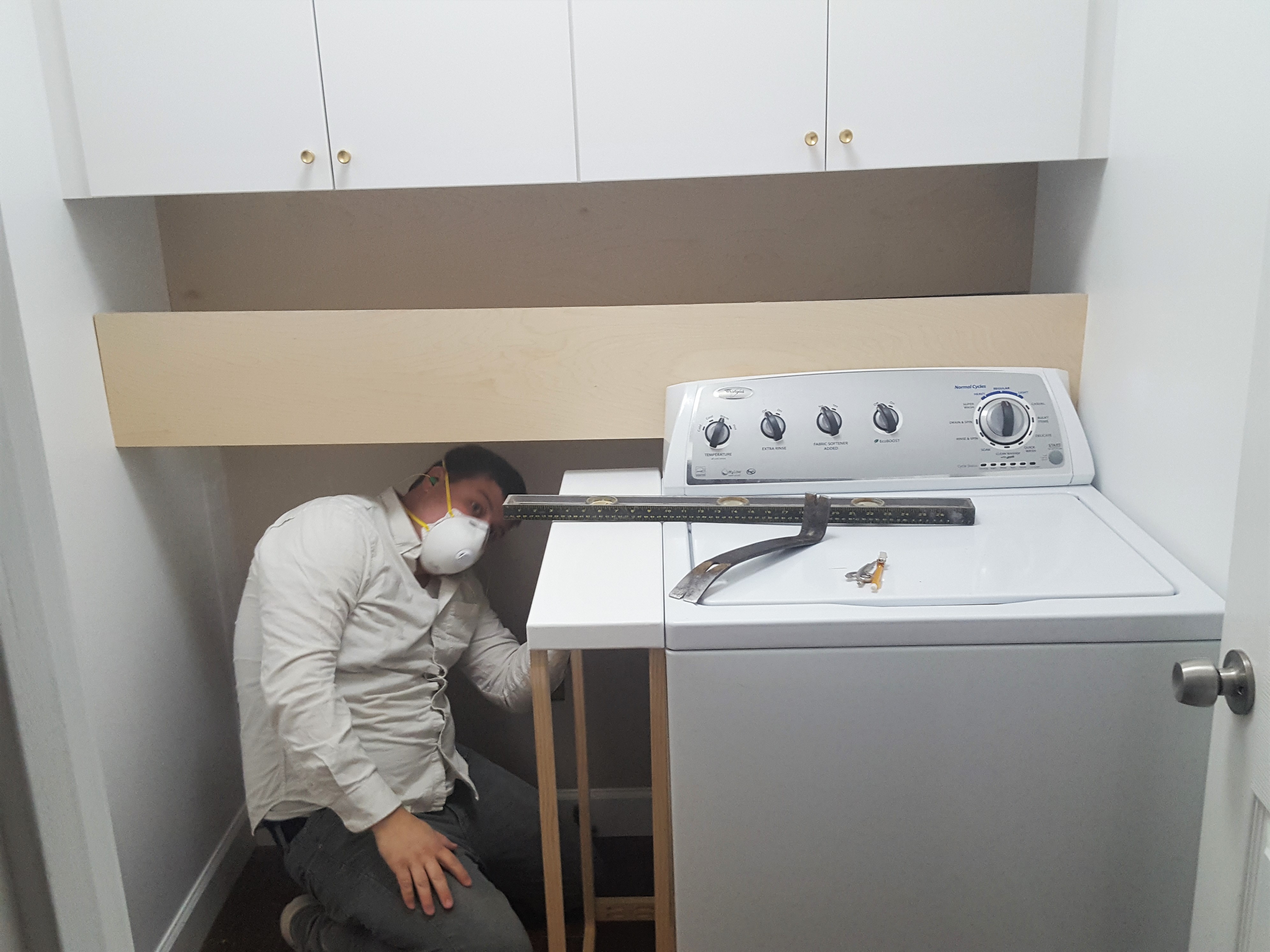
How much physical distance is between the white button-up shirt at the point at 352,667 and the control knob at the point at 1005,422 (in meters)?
0.73

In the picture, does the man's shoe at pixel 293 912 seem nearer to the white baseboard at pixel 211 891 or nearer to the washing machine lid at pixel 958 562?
the white baseboard at pixel 211 891

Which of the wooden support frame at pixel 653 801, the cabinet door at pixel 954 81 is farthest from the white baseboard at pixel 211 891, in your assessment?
the cabinet door at pixel 954 81

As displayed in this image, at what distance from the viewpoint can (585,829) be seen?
168 cm

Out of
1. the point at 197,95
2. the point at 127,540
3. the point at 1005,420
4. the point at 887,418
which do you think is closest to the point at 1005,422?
the point at 1005,420

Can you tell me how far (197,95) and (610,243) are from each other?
29.7 inches

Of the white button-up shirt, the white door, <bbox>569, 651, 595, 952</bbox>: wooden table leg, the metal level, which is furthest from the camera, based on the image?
<bbox>569, 651, 595, 952</bbox>: wooden table leg

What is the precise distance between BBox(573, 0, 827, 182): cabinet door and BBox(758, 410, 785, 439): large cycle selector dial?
1.23 feet

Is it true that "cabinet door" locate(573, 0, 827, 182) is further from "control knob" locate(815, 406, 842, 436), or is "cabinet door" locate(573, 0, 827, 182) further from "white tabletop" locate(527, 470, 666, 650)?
"white tabletop" locate(527, 470, 666, 650)

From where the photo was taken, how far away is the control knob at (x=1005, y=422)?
4.58 ft

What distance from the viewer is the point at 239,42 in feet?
4.46

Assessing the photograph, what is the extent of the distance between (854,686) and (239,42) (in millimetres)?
1258

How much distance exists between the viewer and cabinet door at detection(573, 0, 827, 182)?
1350 millimetres

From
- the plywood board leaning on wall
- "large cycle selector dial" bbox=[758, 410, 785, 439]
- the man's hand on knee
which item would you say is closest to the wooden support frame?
the man's hand on knee

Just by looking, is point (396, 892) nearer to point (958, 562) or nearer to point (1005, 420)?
point (958, 562)
